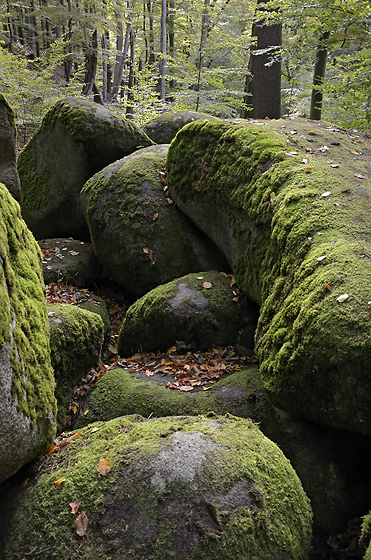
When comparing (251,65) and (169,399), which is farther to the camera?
(251,65)

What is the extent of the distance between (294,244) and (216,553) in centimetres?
303

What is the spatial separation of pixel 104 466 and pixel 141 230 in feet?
17.0

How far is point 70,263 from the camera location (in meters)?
8.27

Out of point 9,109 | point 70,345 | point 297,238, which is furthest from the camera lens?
point 9,109

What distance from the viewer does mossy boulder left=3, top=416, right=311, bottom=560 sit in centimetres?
246

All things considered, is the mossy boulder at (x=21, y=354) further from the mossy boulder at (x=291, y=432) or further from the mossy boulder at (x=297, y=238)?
the mossy boulder at (x=297, y=238)

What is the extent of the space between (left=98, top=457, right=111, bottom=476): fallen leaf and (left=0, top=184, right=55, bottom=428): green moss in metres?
0.52

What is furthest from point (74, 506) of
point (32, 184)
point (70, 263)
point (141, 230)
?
point (32, 184)

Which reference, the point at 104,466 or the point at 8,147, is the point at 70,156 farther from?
the point at 104,466

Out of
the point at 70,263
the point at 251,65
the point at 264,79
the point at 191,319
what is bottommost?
the point at 70,263

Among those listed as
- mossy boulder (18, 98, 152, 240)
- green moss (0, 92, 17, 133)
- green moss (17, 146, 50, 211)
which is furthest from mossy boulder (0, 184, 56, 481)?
green moss (17, 146, 50, 211)

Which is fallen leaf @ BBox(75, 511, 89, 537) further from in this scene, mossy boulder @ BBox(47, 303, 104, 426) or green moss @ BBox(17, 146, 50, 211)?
green moss @ BBox(17, 146, 50, 211)

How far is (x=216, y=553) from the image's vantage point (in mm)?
2422

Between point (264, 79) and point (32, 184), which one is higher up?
point (264, 79)
